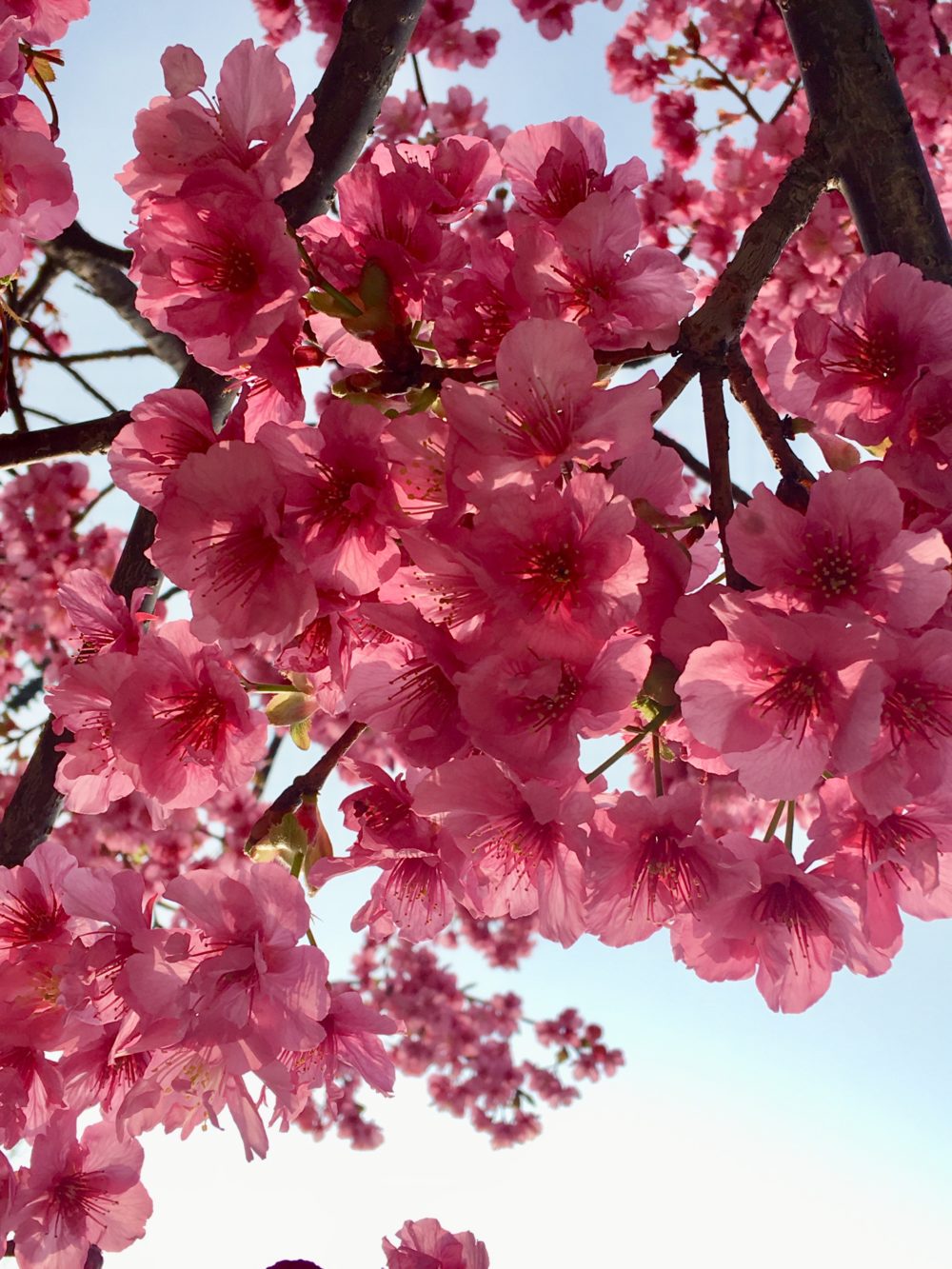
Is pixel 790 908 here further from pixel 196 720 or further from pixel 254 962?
pixel 196 720

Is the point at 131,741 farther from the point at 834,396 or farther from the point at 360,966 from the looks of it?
the point at 360,966

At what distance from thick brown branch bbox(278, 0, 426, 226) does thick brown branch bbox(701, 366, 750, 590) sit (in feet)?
4.08

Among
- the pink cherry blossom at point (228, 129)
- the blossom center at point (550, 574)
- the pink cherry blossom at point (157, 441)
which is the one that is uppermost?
the pink cherry blossom at point (228, 129)

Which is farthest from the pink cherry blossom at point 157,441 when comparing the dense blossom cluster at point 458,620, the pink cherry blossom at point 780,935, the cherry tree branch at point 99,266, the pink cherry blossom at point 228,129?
the cherry tree branch at point 99,266

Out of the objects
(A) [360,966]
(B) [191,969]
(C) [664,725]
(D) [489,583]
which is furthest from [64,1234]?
(A) [360,966]

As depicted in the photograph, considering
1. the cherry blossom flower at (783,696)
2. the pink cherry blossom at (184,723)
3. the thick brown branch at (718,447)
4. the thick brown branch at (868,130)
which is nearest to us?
the cherry blossom flower at (783,696)

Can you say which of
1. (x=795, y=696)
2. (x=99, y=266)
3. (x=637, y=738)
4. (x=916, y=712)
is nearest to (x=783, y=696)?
(x=795, y=696)

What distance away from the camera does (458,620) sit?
1001mm

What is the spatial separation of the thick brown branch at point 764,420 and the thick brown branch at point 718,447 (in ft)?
0.13

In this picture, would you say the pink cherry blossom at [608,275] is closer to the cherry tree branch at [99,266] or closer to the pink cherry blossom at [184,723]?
the pink cherry blossom at [184,723]

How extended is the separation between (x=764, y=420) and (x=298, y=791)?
87cm

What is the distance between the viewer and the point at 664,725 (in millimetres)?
1208

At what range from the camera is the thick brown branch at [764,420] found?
1.17m

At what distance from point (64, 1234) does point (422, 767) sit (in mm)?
1310
